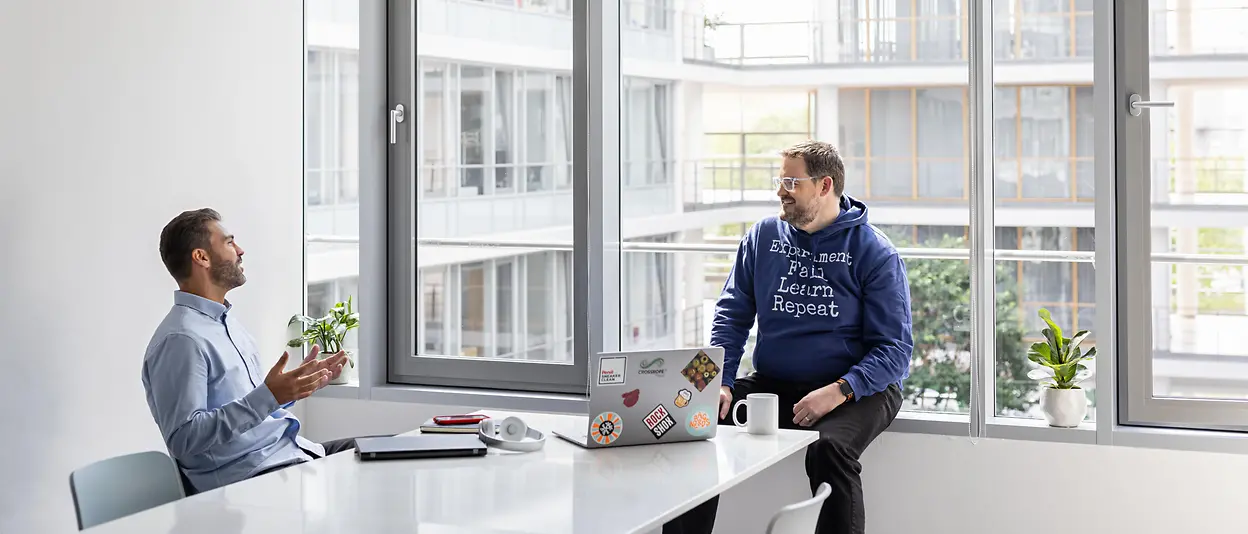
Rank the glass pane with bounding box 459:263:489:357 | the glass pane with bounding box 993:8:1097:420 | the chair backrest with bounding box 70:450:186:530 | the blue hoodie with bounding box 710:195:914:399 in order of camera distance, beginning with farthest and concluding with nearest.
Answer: the glass pane with bounding box 459:263:489:357, the glass pane with bounding box 993:8:1097:420, the blue hoodie with bounding box 710:195:914:399, the chair backrest with bounding box 70:450:186:530

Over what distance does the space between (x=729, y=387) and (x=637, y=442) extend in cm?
91

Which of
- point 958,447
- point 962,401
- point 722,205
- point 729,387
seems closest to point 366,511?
point 729,387

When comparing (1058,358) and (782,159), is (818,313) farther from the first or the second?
(1058,358)

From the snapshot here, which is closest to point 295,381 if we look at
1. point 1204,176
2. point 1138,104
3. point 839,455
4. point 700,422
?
point 700,422

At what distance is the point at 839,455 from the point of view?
3068 mm

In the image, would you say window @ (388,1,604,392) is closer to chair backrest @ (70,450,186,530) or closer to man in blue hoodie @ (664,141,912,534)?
man in blue hoodie @ (664,141,912,534)

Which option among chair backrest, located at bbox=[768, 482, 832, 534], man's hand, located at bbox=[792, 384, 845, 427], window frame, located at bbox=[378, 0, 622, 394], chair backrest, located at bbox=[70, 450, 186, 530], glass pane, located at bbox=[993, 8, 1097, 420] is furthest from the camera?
window frame, located at bbox=[378, 0, 622, 394]

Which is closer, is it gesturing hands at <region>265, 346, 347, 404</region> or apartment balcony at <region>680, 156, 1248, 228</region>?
gesturing hands at <region>265, 346, 347, 404</region>

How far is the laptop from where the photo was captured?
2521 mm

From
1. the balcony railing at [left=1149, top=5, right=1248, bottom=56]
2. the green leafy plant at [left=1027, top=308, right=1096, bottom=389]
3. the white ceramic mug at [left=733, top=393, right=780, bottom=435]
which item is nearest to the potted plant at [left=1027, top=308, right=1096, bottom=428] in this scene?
the green leafy plant at [left=1027, top=308, right=1096, bottom=389]

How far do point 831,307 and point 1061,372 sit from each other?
0.72 meters

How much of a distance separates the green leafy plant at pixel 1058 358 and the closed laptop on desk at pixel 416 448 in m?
1.83

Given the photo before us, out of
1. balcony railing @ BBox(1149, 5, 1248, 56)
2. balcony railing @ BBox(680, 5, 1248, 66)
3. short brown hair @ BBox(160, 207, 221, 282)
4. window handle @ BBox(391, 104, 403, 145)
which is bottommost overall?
short brown hair @ BBox(160, 207, 221, 282)

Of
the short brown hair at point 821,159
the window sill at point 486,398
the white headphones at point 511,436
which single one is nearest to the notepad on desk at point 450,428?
the white headphones at point 511,436
